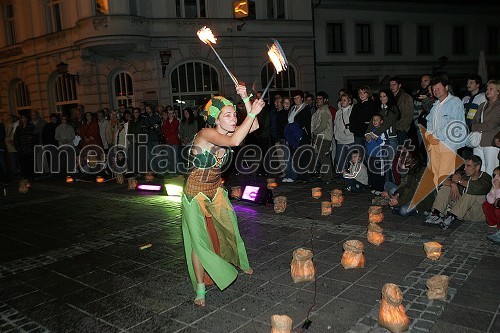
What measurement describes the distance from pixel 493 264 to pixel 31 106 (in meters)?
24.5

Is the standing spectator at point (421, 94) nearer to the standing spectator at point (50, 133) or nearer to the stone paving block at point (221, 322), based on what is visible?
the stone paving block at point (221, 322)

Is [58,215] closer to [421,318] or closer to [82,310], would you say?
[82,310]

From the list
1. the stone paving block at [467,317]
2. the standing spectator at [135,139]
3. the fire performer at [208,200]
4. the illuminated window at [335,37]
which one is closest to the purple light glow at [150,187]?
the standing spectator at [135,139]

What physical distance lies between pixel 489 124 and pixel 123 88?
1769 cm

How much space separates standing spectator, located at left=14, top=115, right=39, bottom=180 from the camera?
14.3 meters

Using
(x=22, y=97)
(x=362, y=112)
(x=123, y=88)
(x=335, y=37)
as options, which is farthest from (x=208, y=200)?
(x=22, y=97)

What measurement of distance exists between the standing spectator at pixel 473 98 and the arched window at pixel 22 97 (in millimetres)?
23688

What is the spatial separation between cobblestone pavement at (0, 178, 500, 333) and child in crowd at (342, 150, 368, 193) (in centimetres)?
104

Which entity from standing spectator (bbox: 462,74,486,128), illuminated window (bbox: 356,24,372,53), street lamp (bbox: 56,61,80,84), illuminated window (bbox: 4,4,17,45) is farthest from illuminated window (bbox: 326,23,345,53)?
standing spectator (bbox: 462,74,486,128)

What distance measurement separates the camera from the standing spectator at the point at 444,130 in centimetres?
701

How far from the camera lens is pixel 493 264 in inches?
192

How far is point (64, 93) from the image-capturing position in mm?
22516

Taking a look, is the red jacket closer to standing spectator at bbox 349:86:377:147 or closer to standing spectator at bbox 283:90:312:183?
standing spectator at bbox 283:90:312:183

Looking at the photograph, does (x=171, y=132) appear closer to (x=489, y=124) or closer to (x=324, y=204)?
(x=324, y=204)
